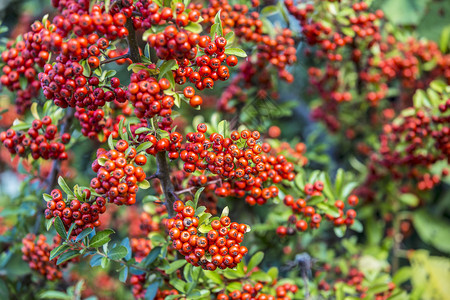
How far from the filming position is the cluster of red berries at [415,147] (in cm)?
237

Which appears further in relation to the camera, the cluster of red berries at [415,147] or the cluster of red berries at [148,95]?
the cluster of red berries at [415,147]

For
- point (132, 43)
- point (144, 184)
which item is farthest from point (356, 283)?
point (132, 43)

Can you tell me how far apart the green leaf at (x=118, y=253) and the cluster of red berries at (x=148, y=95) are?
589mm

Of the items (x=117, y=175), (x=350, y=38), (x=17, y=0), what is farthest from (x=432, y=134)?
(x=17, y=0)

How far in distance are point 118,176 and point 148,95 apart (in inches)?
12.3

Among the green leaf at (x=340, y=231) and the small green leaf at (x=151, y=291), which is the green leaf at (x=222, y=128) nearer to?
the small green leaf at (x=151, y=291)

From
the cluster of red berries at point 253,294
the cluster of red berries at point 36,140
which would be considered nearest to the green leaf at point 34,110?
the cluster of red berries at point 36,140

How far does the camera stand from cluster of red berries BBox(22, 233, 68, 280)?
212 centimetres

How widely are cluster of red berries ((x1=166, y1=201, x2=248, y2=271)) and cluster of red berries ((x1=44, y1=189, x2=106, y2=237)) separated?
293mm

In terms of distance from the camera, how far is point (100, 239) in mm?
1605

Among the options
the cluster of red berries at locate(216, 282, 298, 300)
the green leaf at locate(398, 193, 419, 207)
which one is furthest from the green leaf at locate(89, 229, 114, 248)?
the green leaf at locate(398, 193, 419, 207)

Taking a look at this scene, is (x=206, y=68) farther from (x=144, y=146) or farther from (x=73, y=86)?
(x=73, y=86)

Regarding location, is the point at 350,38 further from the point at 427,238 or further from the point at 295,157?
the point at 427,238

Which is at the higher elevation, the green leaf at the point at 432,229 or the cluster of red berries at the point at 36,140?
the cluster of red berries at the point at 36,140
